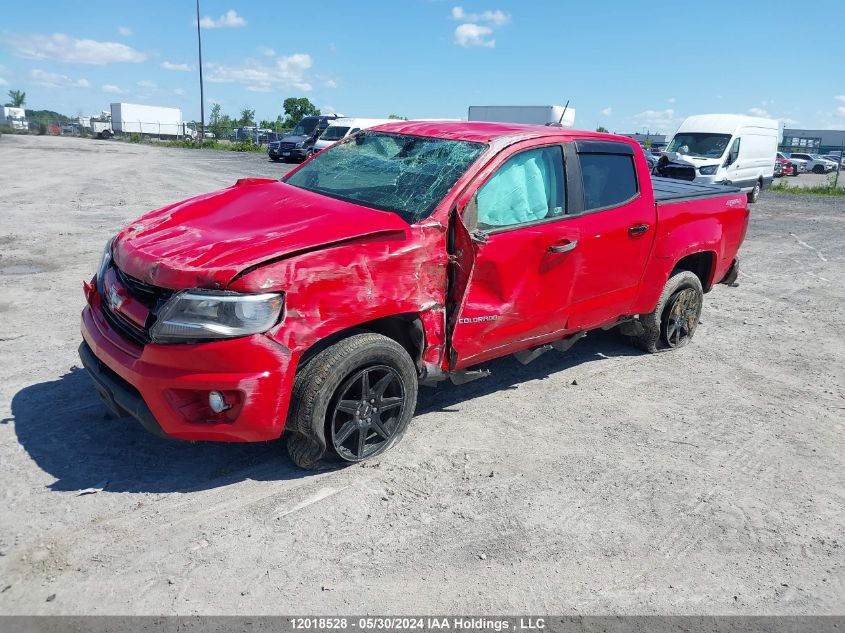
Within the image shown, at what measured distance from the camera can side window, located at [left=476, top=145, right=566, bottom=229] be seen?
399 cm

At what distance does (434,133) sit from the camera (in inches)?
176

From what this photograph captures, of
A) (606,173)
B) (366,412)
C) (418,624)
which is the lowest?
(418,624)

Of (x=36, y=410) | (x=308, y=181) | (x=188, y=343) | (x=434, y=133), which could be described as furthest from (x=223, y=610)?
(x=434, y=133)

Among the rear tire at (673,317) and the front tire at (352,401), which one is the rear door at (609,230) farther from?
the front tire at (352,401)

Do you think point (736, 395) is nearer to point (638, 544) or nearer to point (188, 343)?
point (638, 544)

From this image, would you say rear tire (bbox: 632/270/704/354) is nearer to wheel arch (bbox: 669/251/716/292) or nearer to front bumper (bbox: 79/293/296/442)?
wheel arch (bbox: 669/251/716/292)

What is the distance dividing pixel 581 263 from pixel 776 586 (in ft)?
7.47

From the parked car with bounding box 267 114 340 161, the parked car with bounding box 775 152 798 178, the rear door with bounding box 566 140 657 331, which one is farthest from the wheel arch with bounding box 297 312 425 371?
the parked car with bounding box 775 152 798 178

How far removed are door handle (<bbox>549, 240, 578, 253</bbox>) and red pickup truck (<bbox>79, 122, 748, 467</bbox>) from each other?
0.04 ft

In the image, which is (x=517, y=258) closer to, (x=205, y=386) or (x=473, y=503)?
(x=473, y=503)

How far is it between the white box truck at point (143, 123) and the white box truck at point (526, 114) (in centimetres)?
3575

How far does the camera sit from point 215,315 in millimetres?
3047

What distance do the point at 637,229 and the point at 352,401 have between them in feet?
8.80

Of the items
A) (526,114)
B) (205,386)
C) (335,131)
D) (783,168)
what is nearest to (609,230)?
(205,386)
